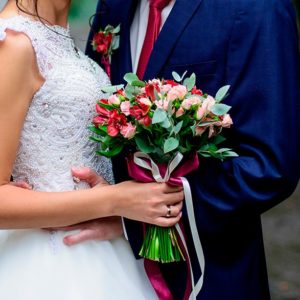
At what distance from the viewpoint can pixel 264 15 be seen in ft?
8.21

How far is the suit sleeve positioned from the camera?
2477 millimetres

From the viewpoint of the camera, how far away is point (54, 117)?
254 centimetres

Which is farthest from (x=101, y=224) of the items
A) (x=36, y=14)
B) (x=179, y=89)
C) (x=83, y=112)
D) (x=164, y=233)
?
(x=36, y=14)

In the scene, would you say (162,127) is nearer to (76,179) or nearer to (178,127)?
(178,127)

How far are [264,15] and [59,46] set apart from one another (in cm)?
75

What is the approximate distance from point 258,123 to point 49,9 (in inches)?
34.4

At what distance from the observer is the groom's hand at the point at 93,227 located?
8.32 ft

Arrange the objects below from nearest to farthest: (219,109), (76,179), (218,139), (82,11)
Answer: (219,109) → (218,139) → (76,179) → (82,11)

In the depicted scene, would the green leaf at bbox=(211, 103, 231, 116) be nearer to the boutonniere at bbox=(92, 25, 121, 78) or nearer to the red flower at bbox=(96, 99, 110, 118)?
the red flower at bbox=(96, 99, 110, 118)

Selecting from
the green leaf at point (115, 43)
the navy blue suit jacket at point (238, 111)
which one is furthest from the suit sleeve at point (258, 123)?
the green leaf at point (115, 43)

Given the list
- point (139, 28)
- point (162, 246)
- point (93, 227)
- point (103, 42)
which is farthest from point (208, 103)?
point (103, 42)

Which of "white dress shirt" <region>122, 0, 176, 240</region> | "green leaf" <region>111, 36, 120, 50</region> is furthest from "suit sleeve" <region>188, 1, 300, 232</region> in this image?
"green leaf" <region>111, 36, 120, 50</region>

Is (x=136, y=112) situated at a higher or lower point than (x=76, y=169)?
higher

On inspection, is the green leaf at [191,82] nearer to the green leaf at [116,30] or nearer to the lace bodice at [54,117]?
the lace bodice at [54,117]
